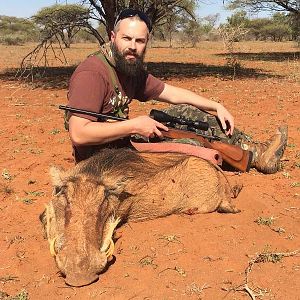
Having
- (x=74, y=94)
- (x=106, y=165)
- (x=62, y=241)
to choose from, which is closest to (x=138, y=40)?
(x=74, y=94)

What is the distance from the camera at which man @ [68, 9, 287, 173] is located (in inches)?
135

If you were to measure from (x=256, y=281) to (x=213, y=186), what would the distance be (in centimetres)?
110

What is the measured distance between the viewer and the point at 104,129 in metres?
3.39

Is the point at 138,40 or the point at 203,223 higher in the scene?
the point at 138,40

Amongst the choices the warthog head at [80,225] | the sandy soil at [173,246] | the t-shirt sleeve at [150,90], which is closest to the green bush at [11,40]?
the sandy soil at [173,246]

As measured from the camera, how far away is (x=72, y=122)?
11.3ft

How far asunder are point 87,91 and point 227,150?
1.61 m

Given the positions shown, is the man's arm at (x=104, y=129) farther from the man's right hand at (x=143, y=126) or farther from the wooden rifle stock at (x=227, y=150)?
the wooden rifle stock at (x=227, y=150)

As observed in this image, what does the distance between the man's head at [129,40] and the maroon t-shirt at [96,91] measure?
133 mm

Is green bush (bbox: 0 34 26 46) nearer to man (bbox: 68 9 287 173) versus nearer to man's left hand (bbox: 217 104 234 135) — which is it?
man (bbox: 68 9 287 173)

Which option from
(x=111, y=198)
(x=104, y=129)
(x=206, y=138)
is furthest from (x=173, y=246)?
(x=206, y=138)

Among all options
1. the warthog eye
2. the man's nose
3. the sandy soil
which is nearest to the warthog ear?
the warthog eye

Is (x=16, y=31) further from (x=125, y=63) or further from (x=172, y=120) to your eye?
(x=125, y=63)

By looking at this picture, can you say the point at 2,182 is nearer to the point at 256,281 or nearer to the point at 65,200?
the point at 65,200
